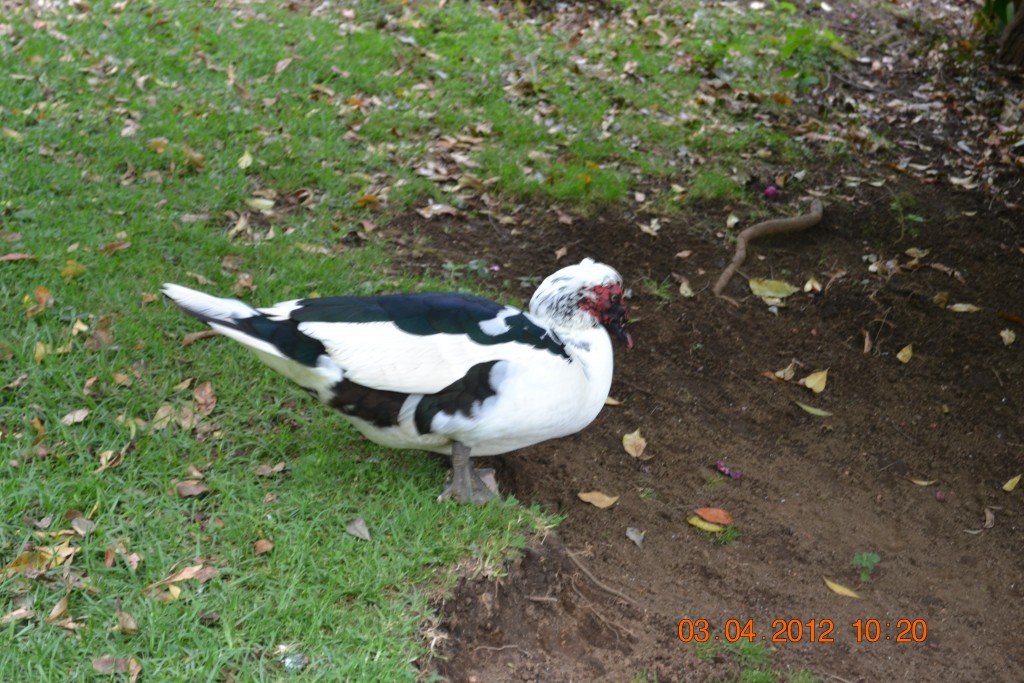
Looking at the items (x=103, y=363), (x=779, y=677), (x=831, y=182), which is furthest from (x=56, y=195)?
(x=831, y=182)

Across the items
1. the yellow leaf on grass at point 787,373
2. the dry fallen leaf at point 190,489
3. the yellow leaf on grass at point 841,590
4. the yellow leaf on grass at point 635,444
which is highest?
the dry fallen leaf at point 190,489

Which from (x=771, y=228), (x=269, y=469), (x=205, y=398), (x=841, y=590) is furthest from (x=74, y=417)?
(x=771, y=228)

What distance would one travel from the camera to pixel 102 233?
449 cm

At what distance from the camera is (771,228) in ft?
17.5

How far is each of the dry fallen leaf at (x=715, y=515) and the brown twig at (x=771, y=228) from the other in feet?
5.68

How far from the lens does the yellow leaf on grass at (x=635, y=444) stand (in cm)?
392

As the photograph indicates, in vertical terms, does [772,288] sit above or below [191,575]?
below

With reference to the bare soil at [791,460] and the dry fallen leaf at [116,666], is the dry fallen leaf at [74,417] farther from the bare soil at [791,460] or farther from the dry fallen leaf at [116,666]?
the bare soil at [791,460]

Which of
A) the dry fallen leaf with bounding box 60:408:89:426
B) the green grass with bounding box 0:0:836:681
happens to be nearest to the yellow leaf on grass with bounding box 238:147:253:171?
the green grass with bounding box 0:0:836:681

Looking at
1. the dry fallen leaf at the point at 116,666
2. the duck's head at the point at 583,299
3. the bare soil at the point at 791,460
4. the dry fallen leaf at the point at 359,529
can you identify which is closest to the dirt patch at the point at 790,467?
the bare soil at the point at 791,460

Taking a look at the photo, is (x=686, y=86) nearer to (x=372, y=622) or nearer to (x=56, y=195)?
(x=56, y=195)

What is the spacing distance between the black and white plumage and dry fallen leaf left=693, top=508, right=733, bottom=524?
73cm
